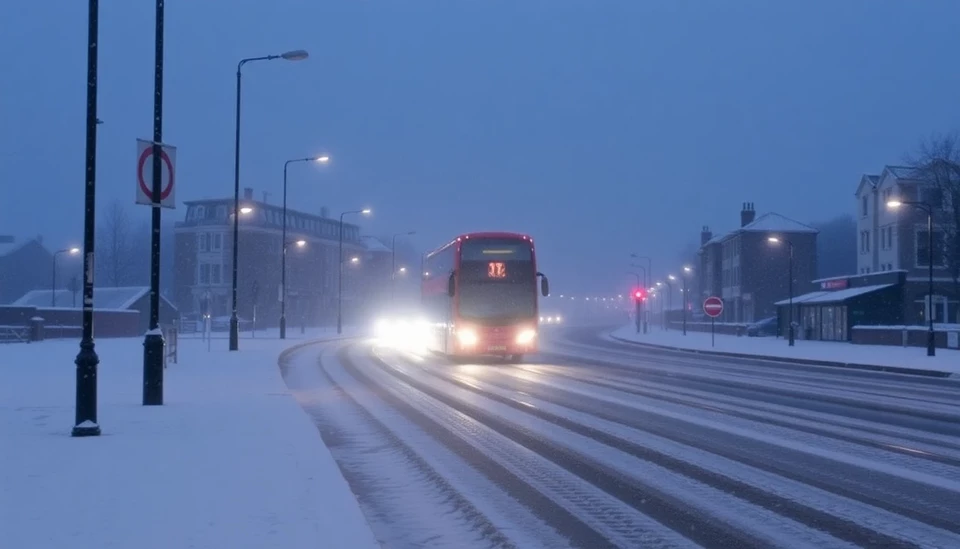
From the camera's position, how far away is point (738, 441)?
43.0 feet

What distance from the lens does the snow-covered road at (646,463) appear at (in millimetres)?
7906

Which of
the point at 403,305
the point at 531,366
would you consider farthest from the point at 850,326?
the point at 403,305

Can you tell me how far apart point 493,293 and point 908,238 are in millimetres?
47335

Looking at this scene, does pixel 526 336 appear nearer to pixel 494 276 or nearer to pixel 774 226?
pixel 494 276

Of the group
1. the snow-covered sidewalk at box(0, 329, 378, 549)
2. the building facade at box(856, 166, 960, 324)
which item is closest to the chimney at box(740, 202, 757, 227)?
the building facade at box(856, 166, 960, 324)

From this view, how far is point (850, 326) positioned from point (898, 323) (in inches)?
114

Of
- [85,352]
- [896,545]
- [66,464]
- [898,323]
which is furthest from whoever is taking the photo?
[898,323]

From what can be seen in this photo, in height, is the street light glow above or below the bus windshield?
above

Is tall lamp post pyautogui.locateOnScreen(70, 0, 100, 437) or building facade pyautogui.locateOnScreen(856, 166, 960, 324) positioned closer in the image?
tall lamp post pyautogui.locateOnScreen(70, 0, 100, 437)

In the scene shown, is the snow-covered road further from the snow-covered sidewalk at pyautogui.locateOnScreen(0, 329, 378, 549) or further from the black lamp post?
the black lamp post

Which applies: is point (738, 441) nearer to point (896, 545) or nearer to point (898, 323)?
point (896, 545)

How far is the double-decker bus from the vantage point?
102 feet

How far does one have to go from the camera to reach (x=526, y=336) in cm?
3203

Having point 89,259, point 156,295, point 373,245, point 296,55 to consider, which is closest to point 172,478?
point 89,259
